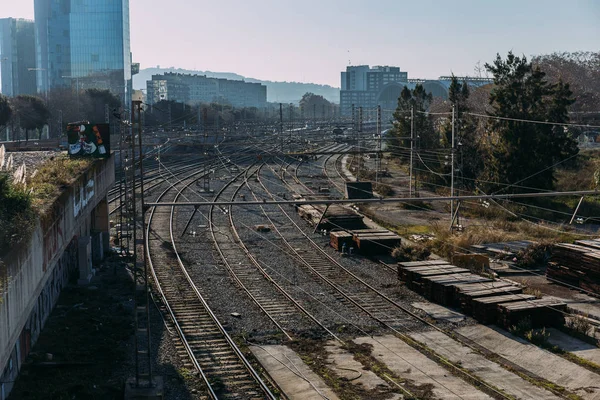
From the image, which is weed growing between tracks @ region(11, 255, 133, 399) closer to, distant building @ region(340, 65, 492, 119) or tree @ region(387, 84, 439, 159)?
tree @ region(387, 84, 439, 159)

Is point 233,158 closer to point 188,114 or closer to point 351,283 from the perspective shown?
point 188,114

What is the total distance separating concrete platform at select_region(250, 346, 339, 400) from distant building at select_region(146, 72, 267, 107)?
3319 inches

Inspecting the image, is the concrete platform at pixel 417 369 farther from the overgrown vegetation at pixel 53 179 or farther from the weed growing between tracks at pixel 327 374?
the overgrown vegetation at pixel 53 179

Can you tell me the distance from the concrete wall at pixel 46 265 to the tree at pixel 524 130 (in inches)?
663

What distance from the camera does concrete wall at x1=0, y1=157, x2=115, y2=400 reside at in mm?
8164

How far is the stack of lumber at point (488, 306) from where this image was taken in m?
14.7

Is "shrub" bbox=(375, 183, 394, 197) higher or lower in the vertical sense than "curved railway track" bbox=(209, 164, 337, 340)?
higher

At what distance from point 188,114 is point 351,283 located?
5841 cm

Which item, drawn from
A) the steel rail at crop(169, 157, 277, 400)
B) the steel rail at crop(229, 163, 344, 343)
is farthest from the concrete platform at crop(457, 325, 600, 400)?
the steel rail at crop(169, 157, 277, 400)

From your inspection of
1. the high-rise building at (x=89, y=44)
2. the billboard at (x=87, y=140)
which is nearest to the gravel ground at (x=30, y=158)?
the billboard at (x=87, y=140)

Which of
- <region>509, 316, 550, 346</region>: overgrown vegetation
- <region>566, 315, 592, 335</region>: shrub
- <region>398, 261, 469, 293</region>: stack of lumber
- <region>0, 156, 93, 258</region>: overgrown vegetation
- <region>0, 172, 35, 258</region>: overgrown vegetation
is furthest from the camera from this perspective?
<region>398, 261, 469, 293</region>: stack of lumber

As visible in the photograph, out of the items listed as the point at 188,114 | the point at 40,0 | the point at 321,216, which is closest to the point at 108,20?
the point at 40,0

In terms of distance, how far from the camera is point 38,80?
124 meters

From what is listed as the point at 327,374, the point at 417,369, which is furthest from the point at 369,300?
the point at 327,374
